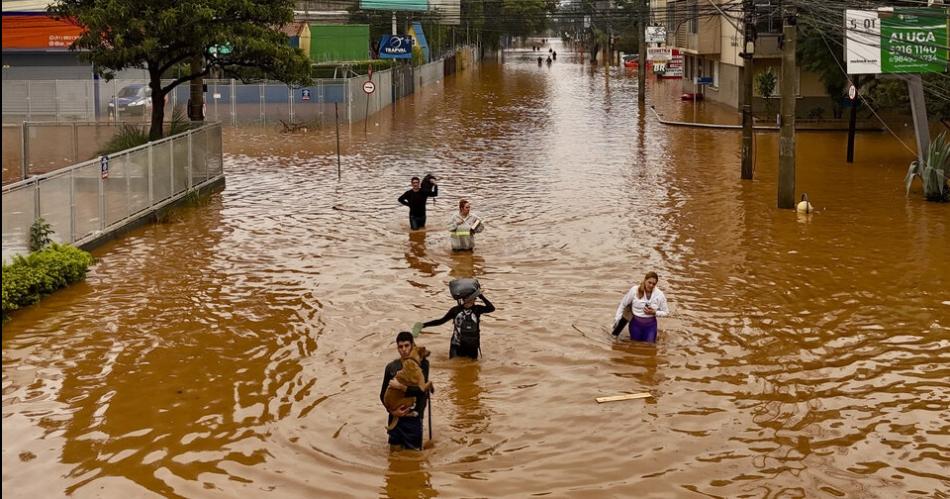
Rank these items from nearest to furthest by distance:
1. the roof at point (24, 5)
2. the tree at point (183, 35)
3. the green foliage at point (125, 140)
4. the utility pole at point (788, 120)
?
the utility pole at point (788, 120), the tree at point (183, 35), the green foliage at point (125, 140), the roof at point (24, 5)

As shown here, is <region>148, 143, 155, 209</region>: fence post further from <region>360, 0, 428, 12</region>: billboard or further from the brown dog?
<region>360, 0, 428, 12</region>: billboard

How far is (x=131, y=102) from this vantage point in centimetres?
5000

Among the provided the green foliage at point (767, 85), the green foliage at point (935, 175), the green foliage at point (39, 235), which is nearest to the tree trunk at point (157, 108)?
the green foliage at point (39, 235)

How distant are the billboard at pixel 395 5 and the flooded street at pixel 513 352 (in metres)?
59.5

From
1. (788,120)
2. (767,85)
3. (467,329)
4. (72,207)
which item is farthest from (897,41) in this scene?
(767,85)

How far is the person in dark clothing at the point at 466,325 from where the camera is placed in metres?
13.5

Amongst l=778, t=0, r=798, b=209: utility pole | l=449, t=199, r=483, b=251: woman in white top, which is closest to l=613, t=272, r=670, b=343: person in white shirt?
l=449, t=199, r=483, b=251: woman in white top

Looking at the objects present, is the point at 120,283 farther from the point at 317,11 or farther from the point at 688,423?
the point at 317,11

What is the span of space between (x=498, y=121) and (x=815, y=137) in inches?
599

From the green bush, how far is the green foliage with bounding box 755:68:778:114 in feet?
117

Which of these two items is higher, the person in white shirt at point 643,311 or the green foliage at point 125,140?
the green foliage at point 125,140

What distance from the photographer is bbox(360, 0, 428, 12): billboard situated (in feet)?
280

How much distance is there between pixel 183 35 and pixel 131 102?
962 inches

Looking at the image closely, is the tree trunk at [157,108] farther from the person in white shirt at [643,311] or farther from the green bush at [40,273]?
the person in white shirt at [643,311]
